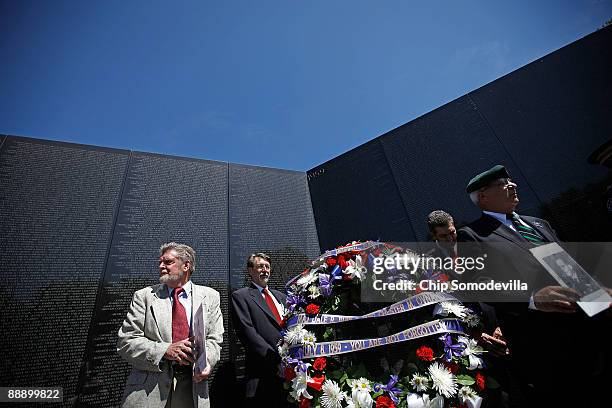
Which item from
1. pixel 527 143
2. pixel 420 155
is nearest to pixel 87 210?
pixel 420 155

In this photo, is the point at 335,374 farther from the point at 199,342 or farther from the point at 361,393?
the point at 199,342

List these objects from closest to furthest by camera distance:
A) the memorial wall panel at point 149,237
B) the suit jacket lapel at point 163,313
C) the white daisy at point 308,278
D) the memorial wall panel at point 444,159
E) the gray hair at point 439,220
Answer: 1. the white daisy at point 308,278
2. the suit jacket lapel at point 163,313
3. the gray hair at point 439,220
4. the memorial wall panel at point 149,237
5. the memorial wall panel at point 444,159

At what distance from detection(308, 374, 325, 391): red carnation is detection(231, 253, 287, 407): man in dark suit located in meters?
0.64

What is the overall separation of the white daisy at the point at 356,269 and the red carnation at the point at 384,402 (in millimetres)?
755

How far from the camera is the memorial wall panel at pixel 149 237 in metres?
3.34

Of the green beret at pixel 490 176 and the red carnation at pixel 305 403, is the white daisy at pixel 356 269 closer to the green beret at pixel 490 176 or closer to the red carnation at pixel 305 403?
the red carnation at pixel 305 403

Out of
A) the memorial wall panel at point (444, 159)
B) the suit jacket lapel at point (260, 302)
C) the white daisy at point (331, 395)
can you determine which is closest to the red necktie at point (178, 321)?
the suit jacket lapel at point (260, 302)

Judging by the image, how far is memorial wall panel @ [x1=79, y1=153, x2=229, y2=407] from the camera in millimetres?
3342

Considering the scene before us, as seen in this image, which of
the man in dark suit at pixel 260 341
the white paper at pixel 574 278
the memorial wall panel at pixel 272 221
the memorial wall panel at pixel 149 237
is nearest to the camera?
the white paper at pixel 574 278

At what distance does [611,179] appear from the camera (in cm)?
344

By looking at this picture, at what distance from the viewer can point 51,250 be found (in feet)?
12.3

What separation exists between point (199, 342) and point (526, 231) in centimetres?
254

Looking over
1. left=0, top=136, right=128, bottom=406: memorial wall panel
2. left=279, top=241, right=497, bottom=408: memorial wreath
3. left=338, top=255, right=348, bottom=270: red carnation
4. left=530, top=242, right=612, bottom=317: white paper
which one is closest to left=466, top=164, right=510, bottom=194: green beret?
left=530, top=242, right=612, bottom=317: white paper

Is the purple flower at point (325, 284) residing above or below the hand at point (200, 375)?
above
